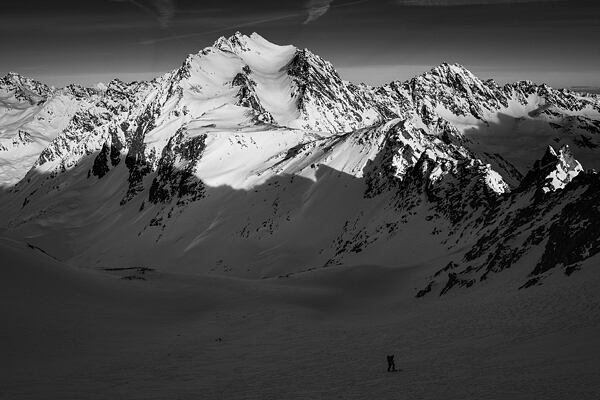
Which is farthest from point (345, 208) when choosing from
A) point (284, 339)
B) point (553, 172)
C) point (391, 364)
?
point (391, 364)

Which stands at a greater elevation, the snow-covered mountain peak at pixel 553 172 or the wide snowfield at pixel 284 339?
the snow-covered mountain peak at pixel 553 172

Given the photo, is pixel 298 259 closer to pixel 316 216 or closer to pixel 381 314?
→ pixel 316 216

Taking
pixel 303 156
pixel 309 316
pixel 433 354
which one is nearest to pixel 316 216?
pixel 303 156

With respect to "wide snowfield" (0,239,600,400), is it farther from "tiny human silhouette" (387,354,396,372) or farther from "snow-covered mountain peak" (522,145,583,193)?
"snow-covered mountain peak" (522,145,583,193)

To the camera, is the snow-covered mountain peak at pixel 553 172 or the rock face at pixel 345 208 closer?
the rock face at pixel 345 208

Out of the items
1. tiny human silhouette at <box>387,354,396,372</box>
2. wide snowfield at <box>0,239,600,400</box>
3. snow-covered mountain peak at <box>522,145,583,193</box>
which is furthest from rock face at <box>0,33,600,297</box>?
tiny human silhouette at <box>387,354,396,372</box>

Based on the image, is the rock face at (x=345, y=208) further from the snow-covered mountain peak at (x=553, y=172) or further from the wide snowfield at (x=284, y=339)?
the wide snowfield at (x=284, y=339)

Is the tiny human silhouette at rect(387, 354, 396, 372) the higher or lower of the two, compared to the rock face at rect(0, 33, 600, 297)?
lower

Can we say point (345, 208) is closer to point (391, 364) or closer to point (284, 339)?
point (284, 339)

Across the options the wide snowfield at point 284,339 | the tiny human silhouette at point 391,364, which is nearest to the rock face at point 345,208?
the wide snowfield at point 284,339
